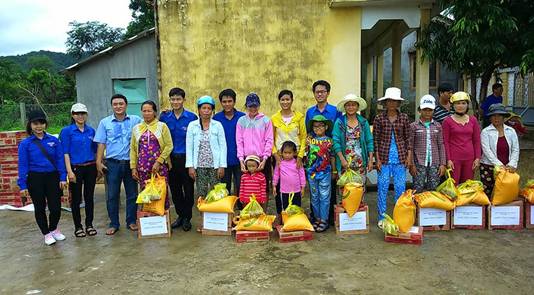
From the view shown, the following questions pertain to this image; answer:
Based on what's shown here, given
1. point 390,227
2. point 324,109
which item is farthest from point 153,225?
point 390,227

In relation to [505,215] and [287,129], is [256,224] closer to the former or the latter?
[287,129]

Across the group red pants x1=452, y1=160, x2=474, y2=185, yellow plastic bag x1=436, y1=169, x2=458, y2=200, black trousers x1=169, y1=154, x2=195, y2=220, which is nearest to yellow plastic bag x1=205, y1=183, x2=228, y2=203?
black trousers x1=169, y1=154, x2=195, y2=220

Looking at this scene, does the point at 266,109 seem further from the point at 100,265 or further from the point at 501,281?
the point at 501,281

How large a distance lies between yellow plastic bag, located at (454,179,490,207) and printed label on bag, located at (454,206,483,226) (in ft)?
0.27

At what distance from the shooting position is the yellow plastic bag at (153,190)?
470 centimetres

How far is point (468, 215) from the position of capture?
15.9 ft

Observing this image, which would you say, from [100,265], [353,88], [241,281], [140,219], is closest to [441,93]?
[353,88]

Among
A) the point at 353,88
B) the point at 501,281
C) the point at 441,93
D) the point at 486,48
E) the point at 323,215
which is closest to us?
the point at 501,281

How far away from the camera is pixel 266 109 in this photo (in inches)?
301

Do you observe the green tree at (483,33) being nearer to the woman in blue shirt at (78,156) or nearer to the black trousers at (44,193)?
the woman in blue shirt at (78,156)

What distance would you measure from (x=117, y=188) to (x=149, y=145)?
28.9 inches

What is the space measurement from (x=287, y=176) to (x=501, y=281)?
2.34 metres

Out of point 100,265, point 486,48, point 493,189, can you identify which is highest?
point 486,48

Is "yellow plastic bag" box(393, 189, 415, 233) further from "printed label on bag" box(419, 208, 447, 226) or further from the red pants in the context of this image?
the red pants
